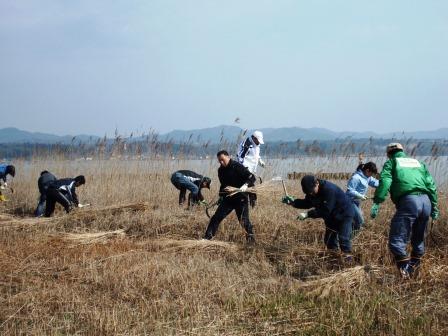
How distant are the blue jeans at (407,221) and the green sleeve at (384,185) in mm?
225

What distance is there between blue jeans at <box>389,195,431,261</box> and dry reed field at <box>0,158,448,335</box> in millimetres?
310

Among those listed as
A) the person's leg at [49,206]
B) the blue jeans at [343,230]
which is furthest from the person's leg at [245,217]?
the person's leg at [49,206]

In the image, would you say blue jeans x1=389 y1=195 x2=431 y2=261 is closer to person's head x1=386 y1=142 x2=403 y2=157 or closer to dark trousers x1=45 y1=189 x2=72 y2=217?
person's head x1=386 y1=142 x2=403 y2=157

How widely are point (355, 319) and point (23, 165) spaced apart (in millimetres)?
12552

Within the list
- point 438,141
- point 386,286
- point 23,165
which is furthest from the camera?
point 23,165

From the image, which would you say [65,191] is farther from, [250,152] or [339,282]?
[339,282]

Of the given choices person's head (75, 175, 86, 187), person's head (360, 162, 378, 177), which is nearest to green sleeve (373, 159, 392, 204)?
person's head (360, 162, 378, 177)

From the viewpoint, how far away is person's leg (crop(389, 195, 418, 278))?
487cm

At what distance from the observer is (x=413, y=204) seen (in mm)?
4840

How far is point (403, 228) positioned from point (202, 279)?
212 centimetres

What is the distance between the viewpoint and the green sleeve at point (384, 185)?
4.86 meters

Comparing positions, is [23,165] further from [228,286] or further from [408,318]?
[408,318]

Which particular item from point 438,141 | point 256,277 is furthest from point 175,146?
point 256,277

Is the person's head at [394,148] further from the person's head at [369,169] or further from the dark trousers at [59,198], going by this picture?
the dark trousers at [59,198]
